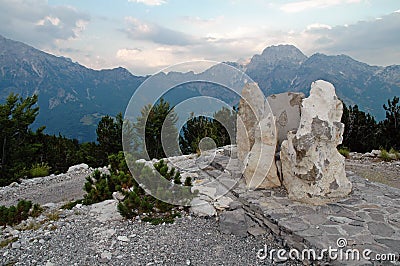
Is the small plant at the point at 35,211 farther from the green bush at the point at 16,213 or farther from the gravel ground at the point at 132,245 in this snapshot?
the gravel ground at the point at 132,245

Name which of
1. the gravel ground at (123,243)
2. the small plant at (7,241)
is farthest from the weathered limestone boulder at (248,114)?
the small plant at (7,241)

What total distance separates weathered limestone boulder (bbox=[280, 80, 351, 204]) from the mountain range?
25.9 m

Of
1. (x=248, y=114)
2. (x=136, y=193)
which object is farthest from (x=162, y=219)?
(x=248, y=114)

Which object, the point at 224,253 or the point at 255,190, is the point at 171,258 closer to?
the point at 224,253

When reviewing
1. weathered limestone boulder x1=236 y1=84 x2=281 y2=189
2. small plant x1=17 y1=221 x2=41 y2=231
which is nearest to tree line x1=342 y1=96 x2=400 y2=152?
A: weathered limestone boulder x1=236 y1=84 x2=281 y2=189

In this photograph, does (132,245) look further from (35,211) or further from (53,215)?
(35,211)

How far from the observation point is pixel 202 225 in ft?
15.4

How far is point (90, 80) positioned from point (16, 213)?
60.0 m

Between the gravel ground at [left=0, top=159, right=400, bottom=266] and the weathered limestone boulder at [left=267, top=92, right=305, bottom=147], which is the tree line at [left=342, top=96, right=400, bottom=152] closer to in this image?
the weathered limestone boulder at [left=267, top=92, right=305, bottom=147]

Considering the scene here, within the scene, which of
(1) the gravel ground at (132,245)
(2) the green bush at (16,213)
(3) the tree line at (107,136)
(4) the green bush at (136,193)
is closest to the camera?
(1) the gravel ground at (132,245)
